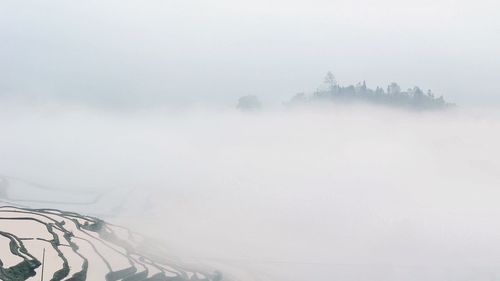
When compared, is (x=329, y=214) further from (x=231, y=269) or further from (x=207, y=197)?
(x=231, y=269)

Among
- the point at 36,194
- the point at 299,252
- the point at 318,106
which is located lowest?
the point at 299,252

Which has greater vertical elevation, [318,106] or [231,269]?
[318,106]

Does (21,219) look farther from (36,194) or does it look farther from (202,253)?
(36,194)

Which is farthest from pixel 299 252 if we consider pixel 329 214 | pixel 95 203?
pixel 95 203

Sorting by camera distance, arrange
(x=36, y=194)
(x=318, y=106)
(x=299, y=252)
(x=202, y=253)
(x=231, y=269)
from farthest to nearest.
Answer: (x=318, y=106) → (x=36, y=194) → (x=299, y=252) → (x=202, y=253) → (x=231, y=269)

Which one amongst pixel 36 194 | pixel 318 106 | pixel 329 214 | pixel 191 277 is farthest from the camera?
pixel 318 106

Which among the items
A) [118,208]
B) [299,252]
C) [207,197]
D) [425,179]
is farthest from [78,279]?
[425,179]

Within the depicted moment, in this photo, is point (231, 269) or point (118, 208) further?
point (118, 208)
